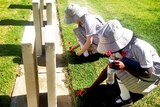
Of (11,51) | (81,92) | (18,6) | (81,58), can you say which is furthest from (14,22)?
(81,92)

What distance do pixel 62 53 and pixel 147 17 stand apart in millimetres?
3044

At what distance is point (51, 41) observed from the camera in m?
3.05

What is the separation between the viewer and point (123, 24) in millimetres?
6762

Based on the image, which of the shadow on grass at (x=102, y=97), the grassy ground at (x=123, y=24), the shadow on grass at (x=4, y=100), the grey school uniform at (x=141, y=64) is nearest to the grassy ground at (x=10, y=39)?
the shadow on grass at (x=4, y=100)

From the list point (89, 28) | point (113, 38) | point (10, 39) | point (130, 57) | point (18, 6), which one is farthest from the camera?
point (18, 6)

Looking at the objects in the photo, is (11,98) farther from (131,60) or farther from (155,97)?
(155,97)

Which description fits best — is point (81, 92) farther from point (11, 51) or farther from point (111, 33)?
point (11, 51)

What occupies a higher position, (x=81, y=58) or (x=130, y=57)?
(x=130, y=57)

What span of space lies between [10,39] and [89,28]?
1904 mm

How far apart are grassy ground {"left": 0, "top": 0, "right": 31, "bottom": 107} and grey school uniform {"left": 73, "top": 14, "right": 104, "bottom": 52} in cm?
111

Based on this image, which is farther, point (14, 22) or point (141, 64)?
point (14, 22)

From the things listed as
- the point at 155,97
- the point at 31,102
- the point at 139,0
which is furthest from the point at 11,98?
the point at 139,0

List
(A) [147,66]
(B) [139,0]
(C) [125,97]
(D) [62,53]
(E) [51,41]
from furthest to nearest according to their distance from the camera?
(B) [139,0], (D) [62,53], (C) [125,97], (A) [147,66], (E) [51,41]

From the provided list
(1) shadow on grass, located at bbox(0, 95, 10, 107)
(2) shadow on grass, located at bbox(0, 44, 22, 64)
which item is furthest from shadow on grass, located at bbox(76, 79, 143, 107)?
Result: (2) shadow on grass, located at bbox(0, 44, 22, 64)
